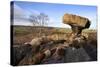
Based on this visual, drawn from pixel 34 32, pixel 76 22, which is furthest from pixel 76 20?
pixel 34 32

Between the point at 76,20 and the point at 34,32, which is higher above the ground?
the point at 76,20

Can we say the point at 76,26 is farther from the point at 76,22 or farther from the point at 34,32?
the point at 34,32

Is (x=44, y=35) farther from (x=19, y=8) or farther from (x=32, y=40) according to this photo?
(x=19, y=8)

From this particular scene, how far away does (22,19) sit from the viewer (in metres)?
2.27

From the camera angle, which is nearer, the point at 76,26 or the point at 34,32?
the point at 34,32

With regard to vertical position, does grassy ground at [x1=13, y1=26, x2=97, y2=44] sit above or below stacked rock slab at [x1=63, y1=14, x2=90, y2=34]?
below

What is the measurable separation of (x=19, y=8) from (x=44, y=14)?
0.32 m

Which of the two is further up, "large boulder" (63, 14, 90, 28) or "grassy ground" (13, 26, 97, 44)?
"large boulder" (63, 14, 90, 28)

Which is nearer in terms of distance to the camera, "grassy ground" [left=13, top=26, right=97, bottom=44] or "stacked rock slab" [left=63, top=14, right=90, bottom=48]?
"grassy ground" [left=13, top=26, right=97, bottom=44]

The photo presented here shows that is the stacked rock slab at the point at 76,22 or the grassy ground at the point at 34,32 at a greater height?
the stacked rock slab at the point at 76,22

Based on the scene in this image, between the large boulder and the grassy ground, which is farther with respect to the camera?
the large boulder

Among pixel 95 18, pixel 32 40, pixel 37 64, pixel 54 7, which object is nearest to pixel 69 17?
pixel 54 7

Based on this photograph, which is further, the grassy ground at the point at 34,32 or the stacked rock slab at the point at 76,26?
the stacked rock slab at the point at 76,26
